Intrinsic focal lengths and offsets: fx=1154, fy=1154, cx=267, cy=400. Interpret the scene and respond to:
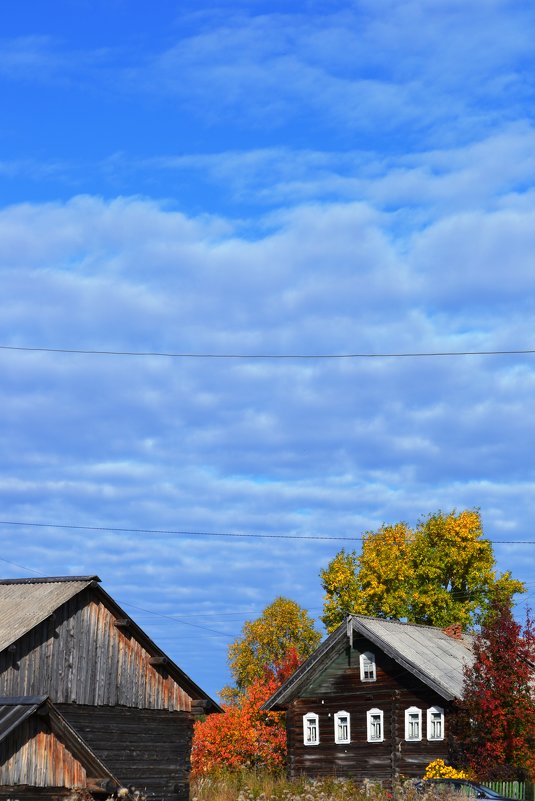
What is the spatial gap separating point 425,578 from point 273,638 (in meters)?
19.3

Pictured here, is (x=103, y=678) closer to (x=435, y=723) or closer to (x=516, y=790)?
(x=516, y=790)

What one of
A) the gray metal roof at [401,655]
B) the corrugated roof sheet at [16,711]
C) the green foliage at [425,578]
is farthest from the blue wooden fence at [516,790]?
the green foliage at [425,578]

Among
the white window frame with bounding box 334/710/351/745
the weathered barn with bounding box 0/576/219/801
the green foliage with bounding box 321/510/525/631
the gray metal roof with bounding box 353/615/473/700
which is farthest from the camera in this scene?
the green foliage with bounding box 321/510/525/631

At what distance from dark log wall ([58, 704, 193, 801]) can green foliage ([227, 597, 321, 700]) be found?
49811 millimetres

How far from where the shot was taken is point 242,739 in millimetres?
51656

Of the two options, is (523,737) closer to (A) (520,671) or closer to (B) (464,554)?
(A) (520,671)

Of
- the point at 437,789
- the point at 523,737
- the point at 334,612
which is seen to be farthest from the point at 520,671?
the point at 334,612

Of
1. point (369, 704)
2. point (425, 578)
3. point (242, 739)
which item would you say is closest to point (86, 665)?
point (369, 704)

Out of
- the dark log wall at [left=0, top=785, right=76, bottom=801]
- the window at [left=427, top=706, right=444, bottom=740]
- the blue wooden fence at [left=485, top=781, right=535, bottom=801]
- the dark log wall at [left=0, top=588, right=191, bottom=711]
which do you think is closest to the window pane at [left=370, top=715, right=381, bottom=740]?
the window at [left=427, top=706, right=444, bottom=740]

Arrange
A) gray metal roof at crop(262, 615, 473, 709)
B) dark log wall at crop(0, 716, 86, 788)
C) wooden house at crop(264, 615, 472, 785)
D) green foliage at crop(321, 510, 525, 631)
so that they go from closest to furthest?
dark log wall at crop(0, 716, 86, 788)
gray metal roof at crop(262, 615, 473, 709)
wooden house at crop(264, 615, 472, 785)
green foliage at crop(321, 510, 525, 631)

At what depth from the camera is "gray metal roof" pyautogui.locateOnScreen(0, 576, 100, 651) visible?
3441 centimetres

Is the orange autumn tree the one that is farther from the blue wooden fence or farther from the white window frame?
the blue wooden fence

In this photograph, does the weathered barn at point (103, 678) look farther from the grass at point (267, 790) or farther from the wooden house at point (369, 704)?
the wooden house at point (369, 704)

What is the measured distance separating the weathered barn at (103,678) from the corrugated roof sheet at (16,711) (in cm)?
617
